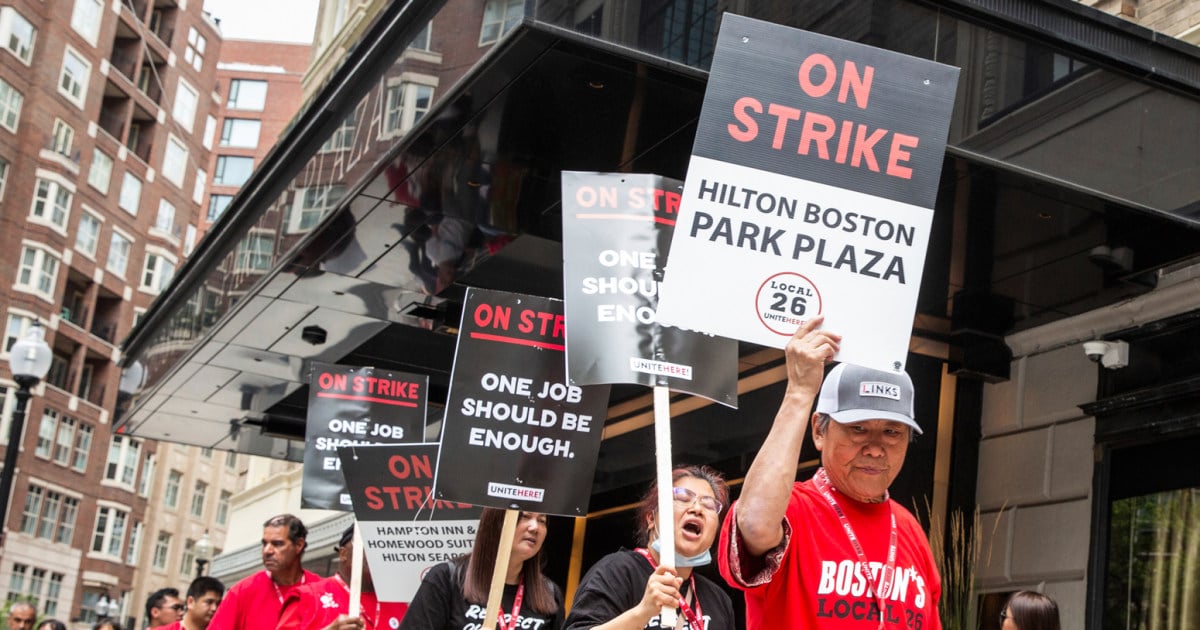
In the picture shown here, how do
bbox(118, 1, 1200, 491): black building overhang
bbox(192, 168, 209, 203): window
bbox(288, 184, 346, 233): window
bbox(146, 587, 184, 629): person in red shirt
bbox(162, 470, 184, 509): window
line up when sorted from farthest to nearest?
bbox(162, 470, 184, 509): window
bbox(192, 168, 209, 203): window
bbox(146, 587, 184, 629): person in red shirt
bbox(288, 184, 346, 233): window
bbox(118, 1, 1200, 491): black building overhang

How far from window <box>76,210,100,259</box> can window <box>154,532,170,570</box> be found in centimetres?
1774

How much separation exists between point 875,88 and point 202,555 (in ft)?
154

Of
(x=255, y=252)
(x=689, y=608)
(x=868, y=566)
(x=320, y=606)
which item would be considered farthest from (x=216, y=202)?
(x=868, y=566)

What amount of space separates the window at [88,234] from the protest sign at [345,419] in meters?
58.1

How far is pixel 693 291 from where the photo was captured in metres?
4.07

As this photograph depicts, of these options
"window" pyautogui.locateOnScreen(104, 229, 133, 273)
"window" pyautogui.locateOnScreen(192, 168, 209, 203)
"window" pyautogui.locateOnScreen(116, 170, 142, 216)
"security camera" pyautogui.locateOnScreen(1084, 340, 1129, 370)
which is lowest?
"security camera" pyautogui.locateOnScreen(1084, 340, 1129, 370)

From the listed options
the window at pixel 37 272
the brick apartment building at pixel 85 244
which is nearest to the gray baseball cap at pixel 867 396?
the brick apartment building at pixel 85 244

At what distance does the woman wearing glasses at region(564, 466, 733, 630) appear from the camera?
197 inches

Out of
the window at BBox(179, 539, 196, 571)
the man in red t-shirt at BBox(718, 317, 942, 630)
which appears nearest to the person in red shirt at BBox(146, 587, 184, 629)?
the man in red t-shirt at BBox(718, 317, 942, 630)

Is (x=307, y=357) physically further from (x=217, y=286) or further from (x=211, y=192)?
(x=211, y=192)

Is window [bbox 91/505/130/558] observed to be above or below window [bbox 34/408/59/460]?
below

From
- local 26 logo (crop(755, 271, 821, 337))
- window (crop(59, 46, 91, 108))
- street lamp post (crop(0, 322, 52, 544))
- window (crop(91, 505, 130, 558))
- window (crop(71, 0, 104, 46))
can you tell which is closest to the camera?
local 26 logo (crop(755, 271, 821, 337))

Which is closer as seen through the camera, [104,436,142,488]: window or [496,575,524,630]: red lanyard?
[496,575,524,630]: red lanyard

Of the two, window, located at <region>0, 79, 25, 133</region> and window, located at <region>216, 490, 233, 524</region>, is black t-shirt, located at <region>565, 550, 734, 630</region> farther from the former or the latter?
window, located at <region>216, 490, 233, 524</region>
